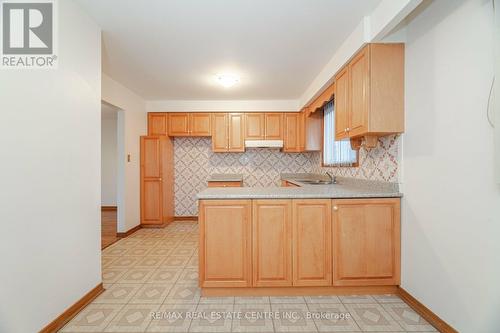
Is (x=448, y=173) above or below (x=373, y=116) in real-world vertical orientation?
below

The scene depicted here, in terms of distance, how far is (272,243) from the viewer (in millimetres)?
2109

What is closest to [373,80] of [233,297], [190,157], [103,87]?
[233,297]

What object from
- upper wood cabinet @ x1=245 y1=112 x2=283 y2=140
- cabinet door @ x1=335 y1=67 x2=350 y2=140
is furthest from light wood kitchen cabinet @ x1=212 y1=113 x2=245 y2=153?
cabinet door @ x1=335 y1=67 x2=350 y2=140

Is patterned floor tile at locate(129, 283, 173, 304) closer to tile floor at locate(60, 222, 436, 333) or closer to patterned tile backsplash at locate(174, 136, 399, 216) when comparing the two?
tile floor at locate(60, 222, 436, 333)

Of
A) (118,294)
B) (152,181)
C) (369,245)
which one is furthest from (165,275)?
(152,181)

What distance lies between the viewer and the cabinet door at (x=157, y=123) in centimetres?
470

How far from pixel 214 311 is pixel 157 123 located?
3.73m

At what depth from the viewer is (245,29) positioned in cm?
223

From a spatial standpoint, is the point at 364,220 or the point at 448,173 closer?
the point at 448,173

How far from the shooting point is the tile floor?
173 centimetres

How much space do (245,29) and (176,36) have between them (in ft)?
2.21

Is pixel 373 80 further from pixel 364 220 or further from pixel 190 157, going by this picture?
pixel 190 157

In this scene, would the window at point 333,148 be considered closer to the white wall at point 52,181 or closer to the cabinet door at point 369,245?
the cabinet door at point 369,245

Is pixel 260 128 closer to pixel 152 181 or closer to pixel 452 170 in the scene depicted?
pixel 152 181
